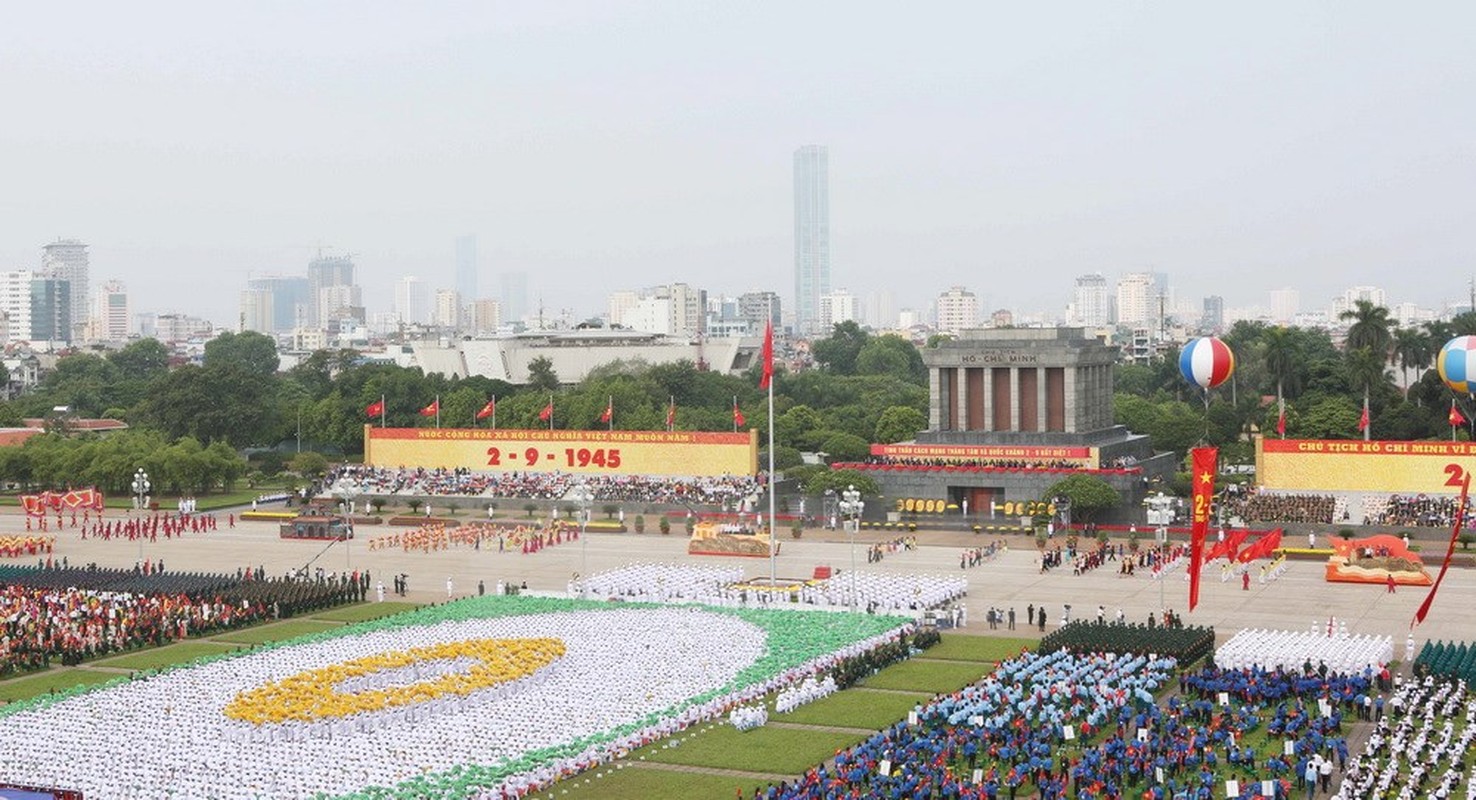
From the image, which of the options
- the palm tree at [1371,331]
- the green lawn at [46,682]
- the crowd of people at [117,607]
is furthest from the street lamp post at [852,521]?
the palm tree at [1371,331]

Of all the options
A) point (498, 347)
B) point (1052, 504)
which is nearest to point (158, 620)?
point (1052, 504)

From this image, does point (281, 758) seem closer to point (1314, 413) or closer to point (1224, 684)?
point (1224, 684)

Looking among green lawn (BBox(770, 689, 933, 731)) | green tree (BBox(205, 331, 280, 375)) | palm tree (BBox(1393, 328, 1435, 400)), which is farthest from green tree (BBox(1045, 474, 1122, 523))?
green tree (BBox(205, 331, 280, 375))

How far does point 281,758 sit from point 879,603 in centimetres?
2065

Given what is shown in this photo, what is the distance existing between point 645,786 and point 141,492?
51.4 m

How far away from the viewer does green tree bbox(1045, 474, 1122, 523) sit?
64.9m

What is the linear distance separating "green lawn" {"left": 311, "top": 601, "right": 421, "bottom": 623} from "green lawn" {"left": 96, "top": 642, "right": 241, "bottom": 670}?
451 cm

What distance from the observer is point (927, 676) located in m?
38.7

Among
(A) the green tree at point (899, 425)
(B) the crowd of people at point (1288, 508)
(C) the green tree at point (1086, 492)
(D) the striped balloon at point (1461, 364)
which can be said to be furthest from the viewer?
(A) the green tree at point (899, 425)

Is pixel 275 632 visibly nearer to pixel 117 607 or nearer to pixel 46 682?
pixel 117 607

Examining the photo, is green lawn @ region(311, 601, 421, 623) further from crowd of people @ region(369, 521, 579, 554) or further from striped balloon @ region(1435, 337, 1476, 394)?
striped balloon @ region(1435, 337, 1476, 394)

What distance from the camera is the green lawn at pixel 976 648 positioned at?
40906 millimetres

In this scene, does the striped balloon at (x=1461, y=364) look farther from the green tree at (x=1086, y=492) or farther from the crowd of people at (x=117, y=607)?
the crowd of people at (x=117, y=607)

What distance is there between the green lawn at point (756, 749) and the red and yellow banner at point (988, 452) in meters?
39.8
